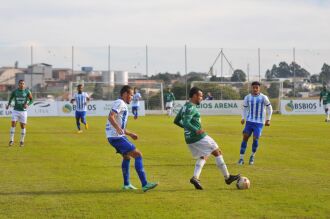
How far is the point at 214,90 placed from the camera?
5650 cm

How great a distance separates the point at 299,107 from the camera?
51219 mm

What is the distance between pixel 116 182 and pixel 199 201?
8.86 ft

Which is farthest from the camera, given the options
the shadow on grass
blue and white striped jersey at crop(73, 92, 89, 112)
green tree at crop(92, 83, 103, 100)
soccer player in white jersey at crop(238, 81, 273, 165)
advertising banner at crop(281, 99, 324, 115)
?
green tree at crop(92, 83, 103, 100)

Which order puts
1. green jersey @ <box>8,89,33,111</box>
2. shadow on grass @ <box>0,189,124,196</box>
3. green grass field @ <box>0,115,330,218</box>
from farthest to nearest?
green jersey @ <box>8,89,33,111</box> < shadow on grass @ <box>0,189,124,196</box> < green grass field @ <box>0,115,330,218</box>

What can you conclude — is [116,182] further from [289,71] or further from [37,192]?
[289,71]

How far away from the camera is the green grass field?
9680 millimetres

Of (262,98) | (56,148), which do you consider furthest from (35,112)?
(262,98)

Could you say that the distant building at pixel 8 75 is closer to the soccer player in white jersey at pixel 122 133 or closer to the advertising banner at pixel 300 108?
the advertising banner at pixel 300 108

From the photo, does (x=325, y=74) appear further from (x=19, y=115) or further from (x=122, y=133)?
(x=122, y=133)

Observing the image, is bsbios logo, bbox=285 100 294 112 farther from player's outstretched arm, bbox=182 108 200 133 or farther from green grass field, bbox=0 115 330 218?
player's outstretched arm, bbox=182 108 200 133

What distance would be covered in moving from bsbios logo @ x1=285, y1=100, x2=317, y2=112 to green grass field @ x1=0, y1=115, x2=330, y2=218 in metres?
30.5

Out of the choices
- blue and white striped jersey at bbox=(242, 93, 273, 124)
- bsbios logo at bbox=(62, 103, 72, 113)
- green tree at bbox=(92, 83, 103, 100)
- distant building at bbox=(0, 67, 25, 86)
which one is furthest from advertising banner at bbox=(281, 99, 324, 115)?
blue and white striped jersey at bbox=(242, 93, 273, 124)

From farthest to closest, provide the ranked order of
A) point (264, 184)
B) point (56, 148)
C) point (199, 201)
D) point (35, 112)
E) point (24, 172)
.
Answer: point (35, 112)
point (56, 148)
point (24, 172)
point (264, 184)
point (199, 201)

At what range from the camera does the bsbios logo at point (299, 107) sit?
51.2 m
